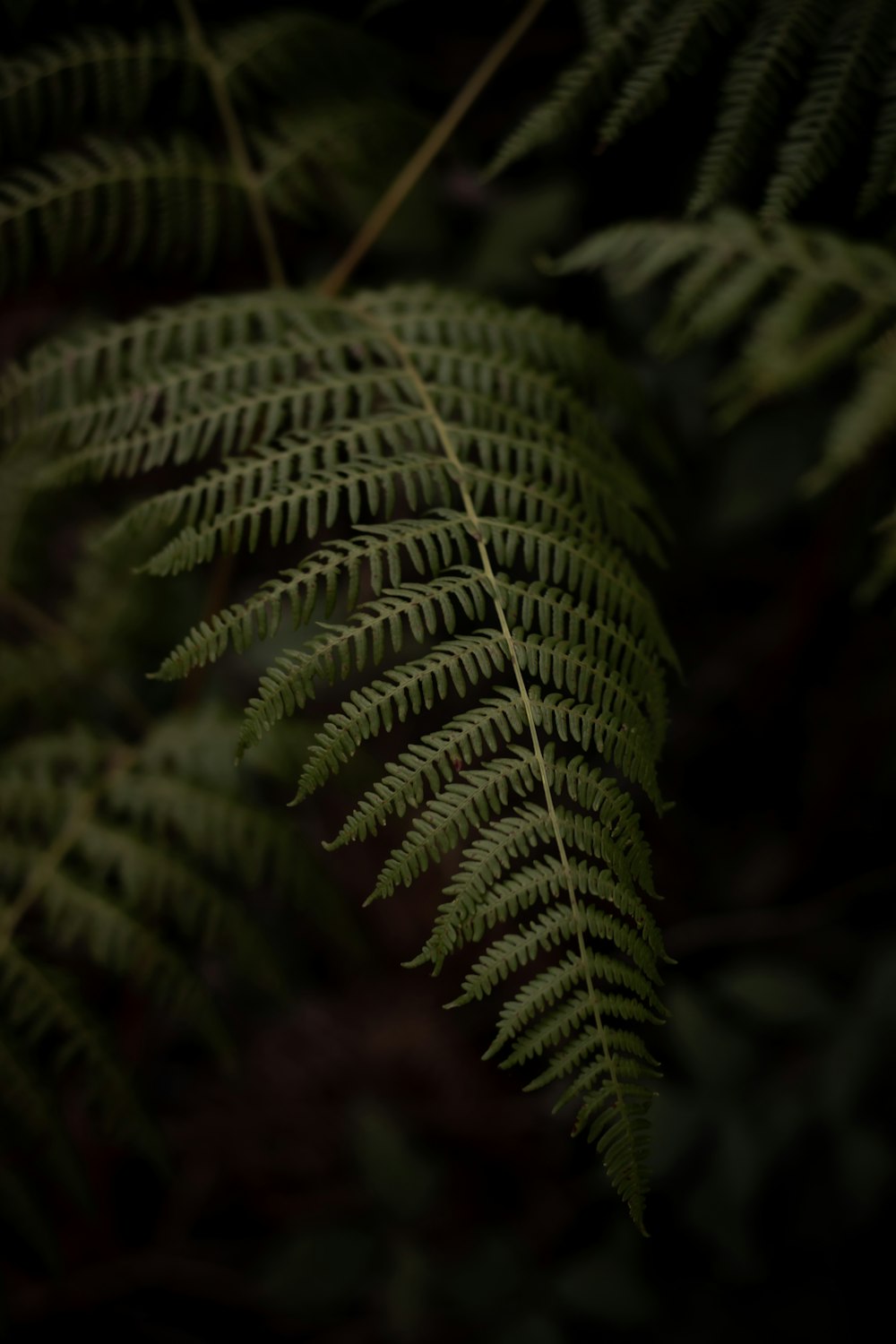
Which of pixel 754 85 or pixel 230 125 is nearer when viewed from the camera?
pixel 754 85

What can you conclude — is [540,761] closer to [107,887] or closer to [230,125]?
[107,887]

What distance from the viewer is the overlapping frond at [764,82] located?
1.37 metres

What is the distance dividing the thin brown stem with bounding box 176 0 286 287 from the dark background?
0.22 meters

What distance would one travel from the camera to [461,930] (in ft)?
3.30

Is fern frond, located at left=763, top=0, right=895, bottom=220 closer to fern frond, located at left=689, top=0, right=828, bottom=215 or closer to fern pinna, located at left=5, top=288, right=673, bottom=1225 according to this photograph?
fern frond, located at left=689, top=0, right=828, bottom=215

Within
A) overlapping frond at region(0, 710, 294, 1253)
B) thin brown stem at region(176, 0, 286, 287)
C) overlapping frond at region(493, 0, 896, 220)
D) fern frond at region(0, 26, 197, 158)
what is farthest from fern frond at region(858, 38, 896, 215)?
overlapping frond at region(0, 710, 294, 1253)

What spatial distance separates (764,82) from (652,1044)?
2110mm

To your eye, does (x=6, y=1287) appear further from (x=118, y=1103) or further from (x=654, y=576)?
(x=654, y=576)

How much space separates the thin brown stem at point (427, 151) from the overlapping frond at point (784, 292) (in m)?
0.44

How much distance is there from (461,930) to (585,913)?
0.44 feet

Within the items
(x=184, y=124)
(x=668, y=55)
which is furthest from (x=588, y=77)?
(x=184, y=124)

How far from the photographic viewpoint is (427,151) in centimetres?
205

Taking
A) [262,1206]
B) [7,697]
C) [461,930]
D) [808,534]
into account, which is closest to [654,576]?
[808,534]

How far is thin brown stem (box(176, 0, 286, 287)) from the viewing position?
187 cm
